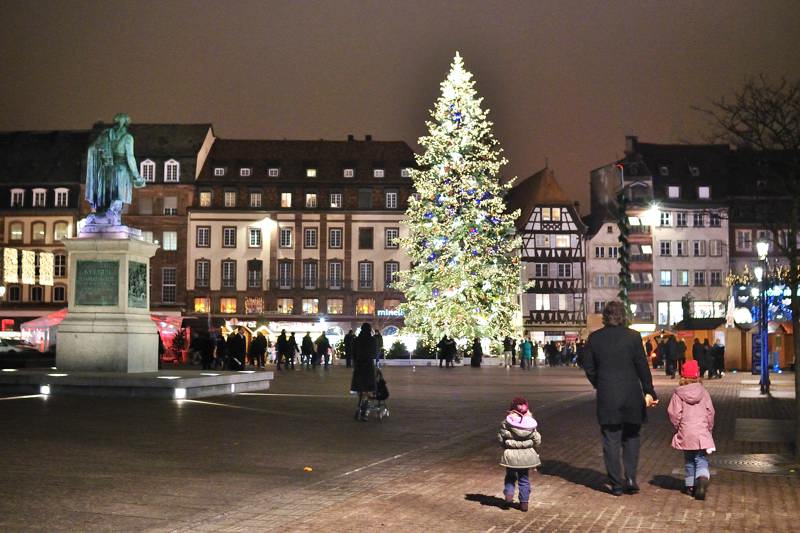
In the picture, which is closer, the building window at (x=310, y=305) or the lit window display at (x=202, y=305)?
the lit window display at (x=202, y=305)

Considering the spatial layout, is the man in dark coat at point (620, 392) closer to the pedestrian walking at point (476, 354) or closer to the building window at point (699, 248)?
the pedestrian walking at point (476, 354)

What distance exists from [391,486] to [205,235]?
273ft

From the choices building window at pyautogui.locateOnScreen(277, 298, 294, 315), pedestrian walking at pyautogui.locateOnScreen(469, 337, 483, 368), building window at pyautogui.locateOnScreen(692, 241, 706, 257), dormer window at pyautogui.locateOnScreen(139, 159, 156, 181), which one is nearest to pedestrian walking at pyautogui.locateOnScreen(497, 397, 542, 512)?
pedestrian walking at pyautogui.locateOnScreen(469, 337, 483, 368)

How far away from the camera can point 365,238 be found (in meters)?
93.4

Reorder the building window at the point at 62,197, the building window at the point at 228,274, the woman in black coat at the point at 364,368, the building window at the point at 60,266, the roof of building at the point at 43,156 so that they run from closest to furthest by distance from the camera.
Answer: the woman in black coat at the point at 364,368 < the building window at the point at 60,266 < the building window at the point at 228,274 < the building window at the point at 62,197 < the roof of building at the point at 43,156

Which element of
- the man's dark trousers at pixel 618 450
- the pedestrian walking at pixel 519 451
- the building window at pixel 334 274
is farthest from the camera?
the building window at pixel 334 274

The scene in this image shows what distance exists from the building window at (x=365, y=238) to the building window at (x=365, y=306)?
4.39 meters

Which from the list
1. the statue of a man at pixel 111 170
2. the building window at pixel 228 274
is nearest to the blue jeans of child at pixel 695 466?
the statue of a man at pixel 111 170

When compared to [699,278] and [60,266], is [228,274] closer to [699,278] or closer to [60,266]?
[60,266]

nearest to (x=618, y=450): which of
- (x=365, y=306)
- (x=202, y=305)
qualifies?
(x=365, y=306)

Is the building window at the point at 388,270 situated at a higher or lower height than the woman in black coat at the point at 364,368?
higher

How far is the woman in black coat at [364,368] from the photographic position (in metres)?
18.9

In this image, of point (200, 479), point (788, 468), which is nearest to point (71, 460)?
point (200, 479)

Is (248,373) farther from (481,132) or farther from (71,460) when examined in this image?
(481,132)
